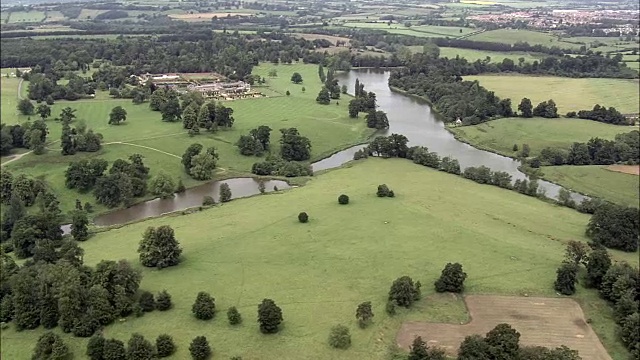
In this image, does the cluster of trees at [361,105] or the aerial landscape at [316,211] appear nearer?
the aerial landscape at [316,211]

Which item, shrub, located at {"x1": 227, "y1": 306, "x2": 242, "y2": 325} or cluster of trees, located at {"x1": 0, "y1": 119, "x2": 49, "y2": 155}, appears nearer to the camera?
shrub, located at {"x1": 227, "y1": 306, "x2": 242, "y2": 325}

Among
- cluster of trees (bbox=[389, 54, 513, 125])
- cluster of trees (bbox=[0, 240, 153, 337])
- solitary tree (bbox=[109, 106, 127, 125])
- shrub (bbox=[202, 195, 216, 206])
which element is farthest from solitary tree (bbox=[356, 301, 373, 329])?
solitary tree (bbox=[109, 106, 127, 125])

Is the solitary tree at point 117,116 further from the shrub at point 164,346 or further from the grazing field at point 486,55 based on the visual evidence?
the grazing field at point 486,55

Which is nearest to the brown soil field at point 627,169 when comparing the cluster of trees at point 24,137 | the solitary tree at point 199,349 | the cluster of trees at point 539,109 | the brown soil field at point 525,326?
the cluster of trees at point 539,109

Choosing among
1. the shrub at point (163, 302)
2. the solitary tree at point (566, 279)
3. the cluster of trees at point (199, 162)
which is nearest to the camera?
the shrub at point (163, 302)

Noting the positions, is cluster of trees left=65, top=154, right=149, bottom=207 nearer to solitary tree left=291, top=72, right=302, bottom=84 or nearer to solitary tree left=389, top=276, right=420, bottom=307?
solitary tree left=389, top=276, right=420, bottom=307

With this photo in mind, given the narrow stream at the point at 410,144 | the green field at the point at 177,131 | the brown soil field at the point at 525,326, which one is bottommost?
the narrow stream at the point at 410,144
